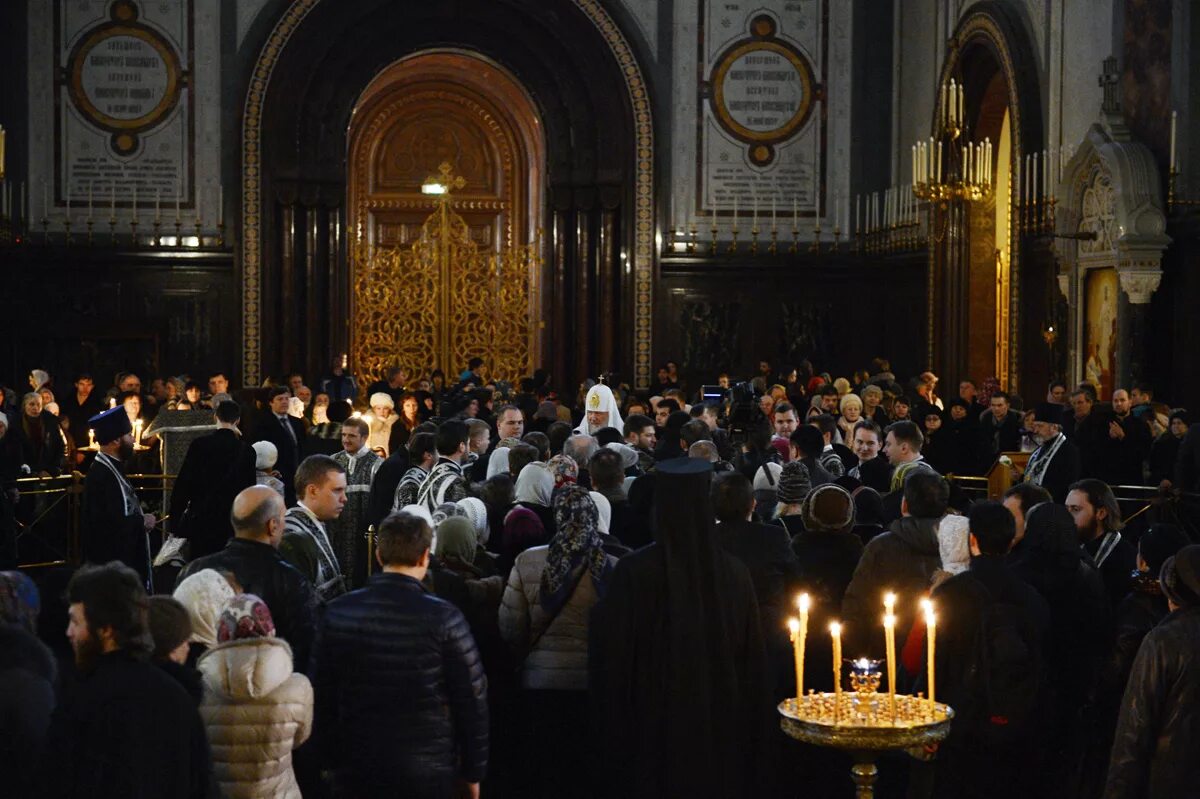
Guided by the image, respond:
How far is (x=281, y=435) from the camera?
14547 millimetres

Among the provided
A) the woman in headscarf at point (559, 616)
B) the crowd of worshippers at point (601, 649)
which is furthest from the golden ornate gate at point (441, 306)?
the woman in headscarf at point (559, 616)

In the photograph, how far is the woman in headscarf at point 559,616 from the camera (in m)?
7.50

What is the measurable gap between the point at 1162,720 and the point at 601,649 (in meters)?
1.95

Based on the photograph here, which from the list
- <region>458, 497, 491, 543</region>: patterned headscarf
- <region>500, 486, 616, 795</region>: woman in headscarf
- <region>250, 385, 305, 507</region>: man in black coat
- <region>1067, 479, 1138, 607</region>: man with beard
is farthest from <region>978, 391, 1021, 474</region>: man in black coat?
<region>500, 486, 616, 795</region>: woman in headscarf

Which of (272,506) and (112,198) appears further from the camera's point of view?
(112,198)

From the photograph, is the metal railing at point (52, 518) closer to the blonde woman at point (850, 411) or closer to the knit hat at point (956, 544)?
the blonde woman at point (850, 411)

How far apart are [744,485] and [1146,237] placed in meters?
10.9

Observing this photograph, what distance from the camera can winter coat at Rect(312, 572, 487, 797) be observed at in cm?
609

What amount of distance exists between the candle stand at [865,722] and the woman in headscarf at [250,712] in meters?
1.74

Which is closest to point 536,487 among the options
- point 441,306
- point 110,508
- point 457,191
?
point 110,508

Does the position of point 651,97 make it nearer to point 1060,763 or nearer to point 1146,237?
point 1146,237

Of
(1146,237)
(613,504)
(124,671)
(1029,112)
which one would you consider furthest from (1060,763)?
(1029,112)

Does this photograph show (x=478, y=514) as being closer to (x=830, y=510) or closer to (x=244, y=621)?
(x=830, y=510)

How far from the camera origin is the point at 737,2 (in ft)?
88.6
